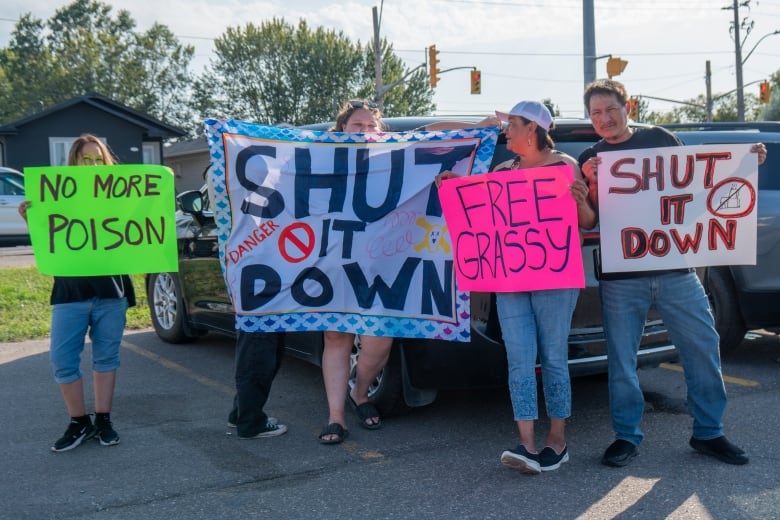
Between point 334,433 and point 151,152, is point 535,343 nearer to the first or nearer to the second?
point 334,433

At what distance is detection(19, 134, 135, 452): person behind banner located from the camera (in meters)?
4.56

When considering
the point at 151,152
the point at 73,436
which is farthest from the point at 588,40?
the point at 151,152

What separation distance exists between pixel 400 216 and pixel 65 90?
211 ft

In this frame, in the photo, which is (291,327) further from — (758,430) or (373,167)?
(758,430)

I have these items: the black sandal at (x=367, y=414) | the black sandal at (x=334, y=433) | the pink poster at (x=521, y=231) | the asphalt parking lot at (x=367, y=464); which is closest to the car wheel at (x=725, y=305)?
the asphalt parking lot at (x=367, y=464)

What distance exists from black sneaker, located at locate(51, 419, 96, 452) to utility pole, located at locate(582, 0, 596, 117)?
11.9 meters

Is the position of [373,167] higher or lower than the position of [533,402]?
higher

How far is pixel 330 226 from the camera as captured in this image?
4.72 m

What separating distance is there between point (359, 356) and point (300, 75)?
163ft

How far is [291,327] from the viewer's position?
15.5ft

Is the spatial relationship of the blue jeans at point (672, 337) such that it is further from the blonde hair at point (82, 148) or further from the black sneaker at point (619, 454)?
the blonde hair at point (82, 148)

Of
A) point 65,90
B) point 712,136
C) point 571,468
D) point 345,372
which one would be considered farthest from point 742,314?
point 65,90

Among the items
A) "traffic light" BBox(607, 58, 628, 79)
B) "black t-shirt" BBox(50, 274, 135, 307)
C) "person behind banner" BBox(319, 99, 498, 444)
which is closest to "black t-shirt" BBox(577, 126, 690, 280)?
"person behind banner" BBox(319, 99, 498, 444)

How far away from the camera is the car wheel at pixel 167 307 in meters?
7.35
